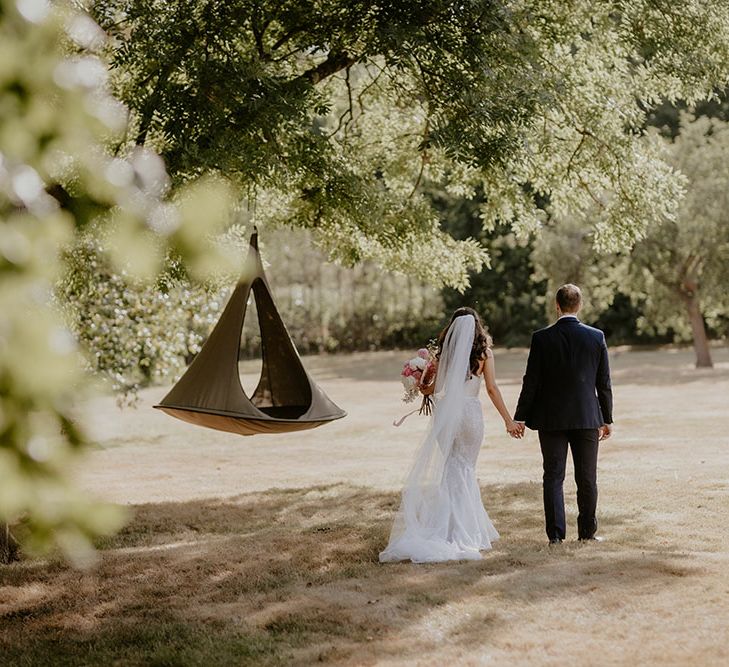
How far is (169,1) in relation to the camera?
862 cm

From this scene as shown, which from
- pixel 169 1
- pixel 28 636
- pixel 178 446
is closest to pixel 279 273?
pixel 178 446

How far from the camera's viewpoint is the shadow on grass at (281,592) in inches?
212

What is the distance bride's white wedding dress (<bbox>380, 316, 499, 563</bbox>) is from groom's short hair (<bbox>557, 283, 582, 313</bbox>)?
0.69 meters

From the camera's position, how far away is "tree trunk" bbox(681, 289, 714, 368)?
98.7 ft

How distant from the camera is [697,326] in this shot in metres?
30.8

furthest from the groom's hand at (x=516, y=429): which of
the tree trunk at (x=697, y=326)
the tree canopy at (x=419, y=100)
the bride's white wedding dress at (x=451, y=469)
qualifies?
the tree trunk at (x=697, y=326)

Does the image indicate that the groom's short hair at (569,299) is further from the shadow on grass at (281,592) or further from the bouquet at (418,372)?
the shadow on grass at (281,592)

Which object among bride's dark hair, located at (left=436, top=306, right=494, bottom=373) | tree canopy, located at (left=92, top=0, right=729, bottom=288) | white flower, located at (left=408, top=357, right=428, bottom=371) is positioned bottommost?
white flower, located at (left=408, top=357, right=428, bottom=371)

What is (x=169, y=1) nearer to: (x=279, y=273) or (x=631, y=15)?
(x=631, y=15)

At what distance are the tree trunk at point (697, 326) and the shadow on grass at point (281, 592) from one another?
2265 centimetres

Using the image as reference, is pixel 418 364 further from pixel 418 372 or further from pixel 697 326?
pixel 697 326

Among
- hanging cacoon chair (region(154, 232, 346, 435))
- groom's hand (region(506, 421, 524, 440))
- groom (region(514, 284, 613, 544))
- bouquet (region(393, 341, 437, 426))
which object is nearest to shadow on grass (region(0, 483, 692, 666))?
groom (region(514, 284, 613, 544))

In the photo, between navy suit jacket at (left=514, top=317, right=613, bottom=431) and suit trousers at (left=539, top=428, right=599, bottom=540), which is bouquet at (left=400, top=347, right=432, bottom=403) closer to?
navy suit jacket at (left=514, top=317, right=613, bottom=431)

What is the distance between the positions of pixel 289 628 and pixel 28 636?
157 centimetres
